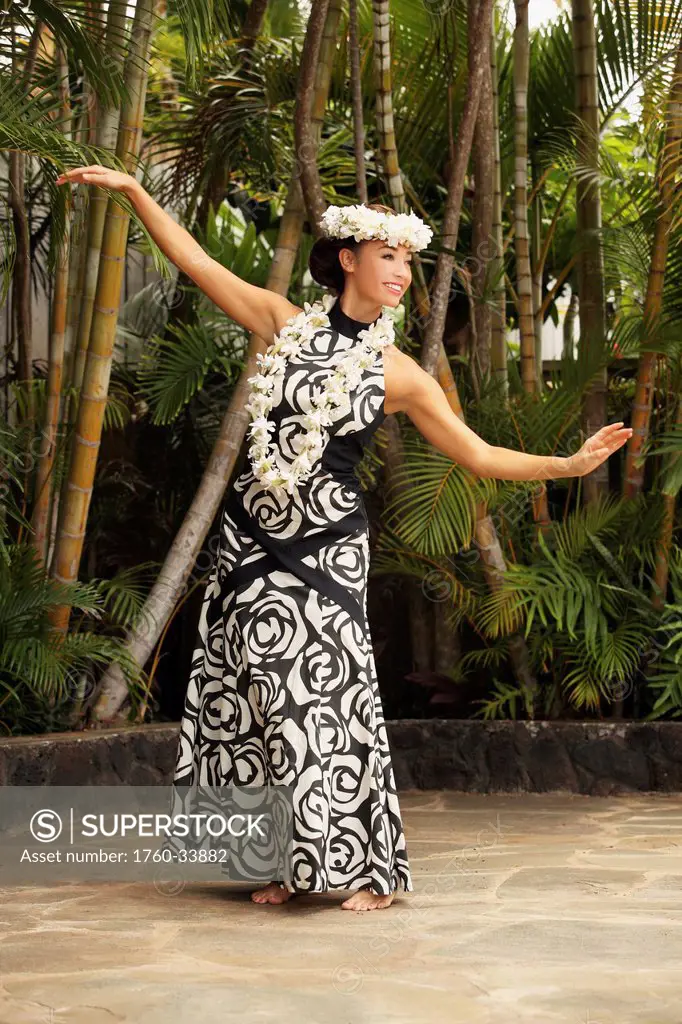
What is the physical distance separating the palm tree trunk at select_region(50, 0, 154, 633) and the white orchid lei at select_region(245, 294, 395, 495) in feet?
4.64

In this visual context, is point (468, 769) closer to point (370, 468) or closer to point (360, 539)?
point (370, 468)

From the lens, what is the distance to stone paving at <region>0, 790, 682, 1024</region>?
2.67 metres

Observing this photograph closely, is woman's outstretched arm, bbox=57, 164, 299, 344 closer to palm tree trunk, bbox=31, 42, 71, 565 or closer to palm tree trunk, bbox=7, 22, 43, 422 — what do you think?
palm tree trunk, bbox=7, 22, 43, 422

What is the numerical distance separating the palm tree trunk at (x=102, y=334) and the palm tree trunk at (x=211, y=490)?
35 centimetres

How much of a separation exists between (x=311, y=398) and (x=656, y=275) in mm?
2442

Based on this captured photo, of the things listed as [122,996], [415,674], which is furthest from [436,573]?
[122,996]

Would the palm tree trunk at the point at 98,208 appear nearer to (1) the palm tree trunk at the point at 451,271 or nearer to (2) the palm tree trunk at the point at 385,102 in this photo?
(2) the palm tree trunk at the point at 385,102

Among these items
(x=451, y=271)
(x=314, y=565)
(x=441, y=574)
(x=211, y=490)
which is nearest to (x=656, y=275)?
(x=451, y=271)

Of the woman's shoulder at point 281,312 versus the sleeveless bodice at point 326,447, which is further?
the woman's shoulder at point 281,312

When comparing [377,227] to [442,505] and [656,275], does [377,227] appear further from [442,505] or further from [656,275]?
[656,275]

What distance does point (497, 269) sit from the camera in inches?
226

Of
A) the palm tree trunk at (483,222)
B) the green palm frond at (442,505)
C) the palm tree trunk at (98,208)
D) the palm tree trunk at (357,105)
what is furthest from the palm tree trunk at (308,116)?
the green palm frond at (442,505)

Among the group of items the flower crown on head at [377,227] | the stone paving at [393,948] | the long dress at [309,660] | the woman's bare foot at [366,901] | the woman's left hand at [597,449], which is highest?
the flower crown on head at [377,227]

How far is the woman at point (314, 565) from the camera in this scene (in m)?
3.60
